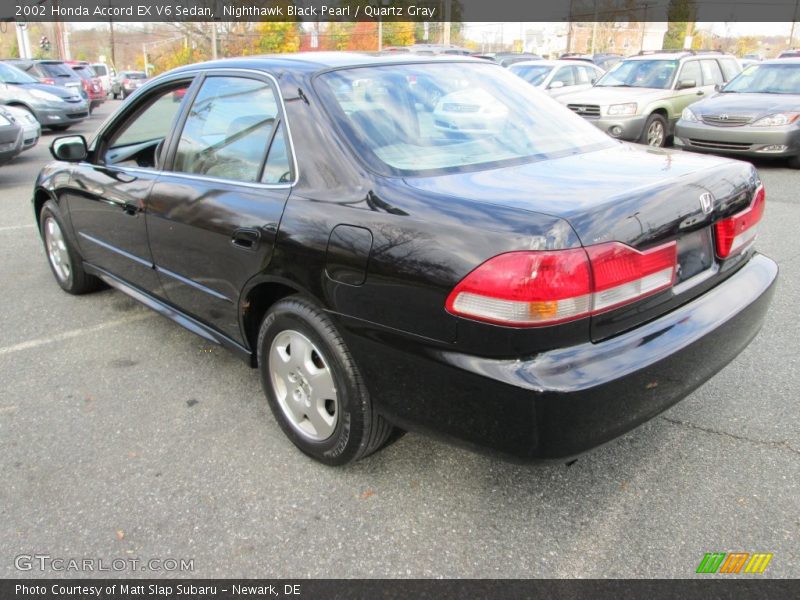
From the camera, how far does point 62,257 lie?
186 inches

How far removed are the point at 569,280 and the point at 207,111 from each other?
2.09 metres

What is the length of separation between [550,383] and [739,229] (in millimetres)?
1211

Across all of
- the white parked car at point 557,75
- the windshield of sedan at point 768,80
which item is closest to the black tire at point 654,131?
the windshield of sedan at point 768,80

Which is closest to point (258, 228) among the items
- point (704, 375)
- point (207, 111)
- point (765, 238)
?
point (207, 111)

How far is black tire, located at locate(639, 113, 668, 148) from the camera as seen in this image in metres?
10.6

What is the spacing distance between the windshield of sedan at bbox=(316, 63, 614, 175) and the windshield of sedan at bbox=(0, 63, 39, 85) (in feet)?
47.6

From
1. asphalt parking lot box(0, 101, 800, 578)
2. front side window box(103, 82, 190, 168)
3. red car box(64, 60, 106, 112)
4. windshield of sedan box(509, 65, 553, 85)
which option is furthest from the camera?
red car box(64, 60, 106, 112)

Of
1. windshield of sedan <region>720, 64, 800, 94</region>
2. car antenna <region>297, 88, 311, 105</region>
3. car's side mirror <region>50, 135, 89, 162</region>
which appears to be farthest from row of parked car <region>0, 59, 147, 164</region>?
windshield of sedan <region>720, 64, 800, 94</region>

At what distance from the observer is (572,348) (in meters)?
1.96

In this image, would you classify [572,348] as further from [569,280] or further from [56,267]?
[56,267]

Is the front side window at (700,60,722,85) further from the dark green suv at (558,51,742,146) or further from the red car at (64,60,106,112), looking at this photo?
the red car at (64,60,106,112)

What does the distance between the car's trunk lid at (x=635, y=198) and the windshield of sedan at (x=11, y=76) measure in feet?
50.2

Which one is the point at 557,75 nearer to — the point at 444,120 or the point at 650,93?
the point at 650,93
